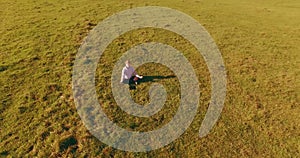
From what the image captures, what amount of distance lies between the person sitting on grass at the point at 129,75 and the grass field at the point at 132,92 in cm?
74

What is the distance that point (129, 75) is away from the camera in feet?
59.6

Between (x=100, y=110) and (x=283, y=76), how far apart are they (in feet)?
49.8

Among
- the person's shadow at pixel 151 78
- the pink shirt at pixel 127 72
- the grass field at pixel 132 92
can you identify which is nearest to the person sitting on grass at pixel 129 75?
the pink shirt at pixel 127 72

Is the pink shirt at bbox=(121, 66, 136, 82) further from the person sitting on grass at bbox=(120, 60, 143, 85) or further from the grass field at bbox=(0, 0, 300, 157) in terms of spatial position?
the grass field at bbox=(0, 0, 300, 157)

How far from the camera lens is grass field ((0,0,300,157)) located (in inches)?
555

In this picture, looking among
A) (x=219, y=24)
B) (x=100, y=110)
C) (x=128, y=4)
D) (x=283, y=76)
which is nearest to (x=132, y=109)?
(x=100, y=110)

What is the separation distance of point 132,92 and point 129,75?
1323 mm

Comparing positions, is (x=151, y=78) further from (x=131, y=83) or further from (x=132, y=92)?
(x=132, y=92)

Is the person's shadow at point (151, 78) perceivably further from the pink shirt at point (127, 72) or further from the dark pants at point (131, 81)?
the pink shirt at point (127, 72)

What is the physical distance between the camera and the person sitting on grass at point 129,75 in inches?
703

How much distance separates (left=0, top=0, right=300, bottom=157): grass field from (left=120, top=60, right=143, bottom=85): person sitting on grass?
0.74m

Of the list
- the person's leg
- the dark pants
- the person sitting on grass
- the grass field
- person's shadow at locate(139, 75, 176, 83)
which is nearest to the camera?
the grass field

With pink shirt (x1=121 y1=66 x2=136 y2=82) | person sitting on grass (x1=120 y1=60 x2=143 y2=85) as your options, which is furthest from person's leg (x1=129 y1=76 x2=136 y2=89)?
pink shirt (x1=121 y1=66 x2=136 y2=82)

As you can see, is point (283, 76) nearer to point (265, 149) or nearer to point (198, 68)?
point (198, 68)
